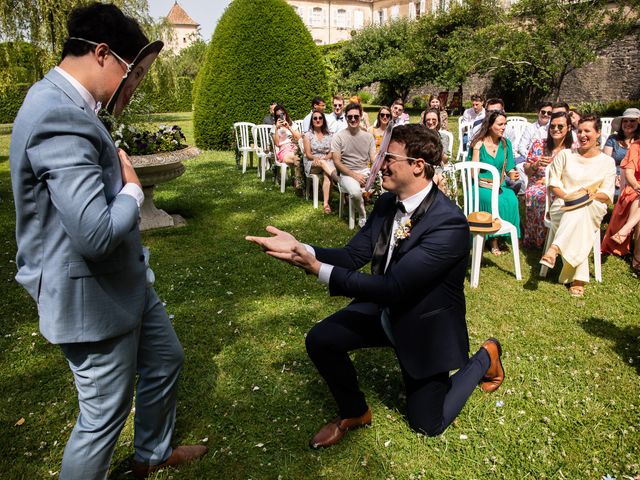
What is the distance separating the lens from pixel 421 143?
2.67m

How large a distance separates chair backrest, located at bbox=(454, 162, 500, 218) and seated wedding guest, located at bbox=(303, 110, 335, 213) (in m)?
2.74

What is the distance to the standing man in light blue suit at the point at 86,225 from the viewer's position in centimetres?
168

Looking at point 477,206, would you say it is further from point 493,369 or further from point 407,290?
point 407,290

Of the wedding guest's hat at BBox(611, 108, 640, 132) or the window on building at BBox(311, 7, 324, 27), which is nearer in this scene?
the wedding guest's hat at BBox(611, 108, 640, 132)

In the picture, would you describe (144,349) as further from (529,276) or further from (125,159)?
(529,276)

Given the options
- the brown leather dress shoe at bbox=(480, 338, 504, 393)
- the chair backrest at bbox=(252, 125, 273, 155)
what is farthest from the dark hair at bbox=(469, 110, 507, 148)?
the chair backrest at bbox=(252, 125, 273, 155)

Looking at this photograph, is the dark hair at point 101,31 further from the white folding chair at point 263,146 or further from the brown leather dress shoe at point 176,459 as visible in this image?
the white folding chair at point 263,146

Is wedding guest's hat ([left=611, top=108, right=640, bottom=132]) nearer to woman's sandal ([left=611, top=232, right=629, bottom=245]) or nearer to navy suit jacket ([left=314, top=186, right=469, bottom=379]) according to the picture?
woman's sandal ([left=611, top=232, right=629, bottom=245])

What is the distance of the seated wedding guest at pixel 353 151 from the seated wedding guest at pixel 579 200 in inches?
104

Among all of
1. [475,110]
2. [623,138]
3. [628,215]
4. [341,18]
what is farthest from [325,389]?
[341,18]

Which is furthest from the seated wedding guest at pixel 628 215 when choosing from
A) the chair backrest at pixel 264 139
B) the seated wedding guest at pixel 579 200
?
the chair backrest at pixel 264 139

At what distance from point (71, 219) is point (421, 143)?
1766 mm

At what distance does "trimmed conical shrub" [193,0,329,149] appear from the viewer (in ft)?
46.6

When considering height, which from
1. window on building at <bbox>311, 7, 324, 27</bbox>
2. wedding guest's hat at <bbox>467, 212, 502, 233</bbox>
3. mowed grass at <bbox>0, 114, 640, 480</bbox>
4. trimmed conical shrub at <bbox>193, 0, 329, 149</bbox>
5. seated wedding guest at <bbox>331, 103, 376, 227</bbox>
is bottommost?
mowed grass at <bbox>0, 114, 640, 480</bbox>
